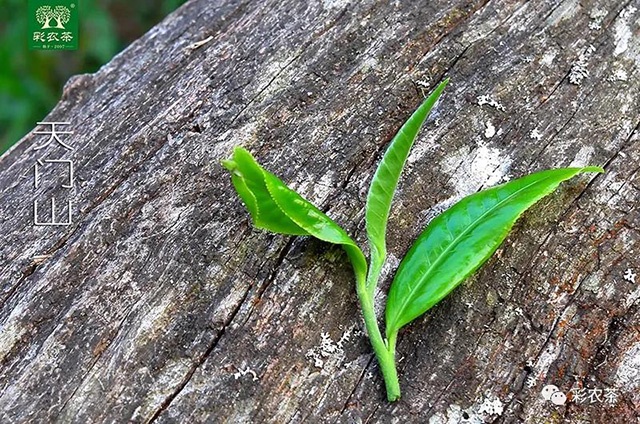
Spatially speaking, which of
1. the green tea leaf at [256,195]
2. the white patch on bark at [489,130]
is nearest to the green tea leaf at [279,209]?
the green tea leaf at [256,195]

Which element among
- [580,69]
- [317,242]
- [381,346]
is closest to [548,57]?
[580,69]

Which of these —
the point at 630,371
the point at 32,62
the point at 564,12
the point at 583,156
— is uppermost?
the point at 32,62

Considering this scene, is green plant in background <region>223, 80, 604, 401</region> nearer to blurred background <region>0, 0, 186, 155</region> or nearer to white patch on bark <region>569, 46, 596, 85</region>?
white patch on bark <region>569, 46, 596, 85</region>

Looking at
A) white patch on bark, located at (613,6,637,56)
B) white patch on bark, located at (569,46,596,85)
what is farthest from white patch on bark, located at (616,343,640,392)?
white patch on bark, located at (613,6,637,56)

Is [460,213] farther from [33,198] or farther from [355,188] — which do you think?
[33,198]

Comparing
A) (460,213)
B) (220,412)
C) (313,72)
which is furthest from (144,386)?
(313,72)

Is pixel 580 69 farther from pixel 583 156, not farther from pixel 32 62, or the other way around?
pixel 32 62
